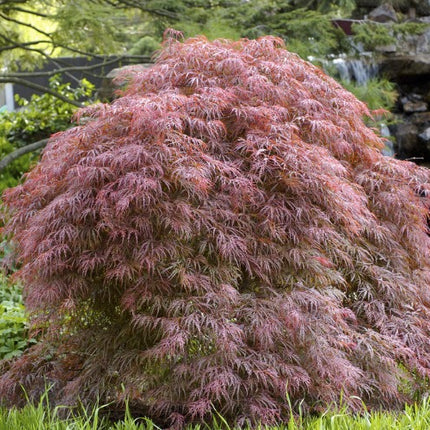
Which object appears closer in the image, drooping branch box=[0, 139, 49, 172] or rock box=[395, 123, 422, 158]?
drooping branch box=[0, 139, 49, 172]

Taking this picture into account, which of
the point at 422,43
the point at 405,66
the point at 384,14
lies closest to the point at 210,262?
the point at 405,66

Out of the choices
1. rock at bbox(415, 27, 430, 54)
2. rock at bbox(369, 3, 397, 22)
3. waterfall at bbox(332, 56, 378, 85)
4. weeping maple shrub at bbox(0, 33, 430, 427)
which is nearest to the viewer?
weeping maple shrub at bbox(0, 33, 430, 427)

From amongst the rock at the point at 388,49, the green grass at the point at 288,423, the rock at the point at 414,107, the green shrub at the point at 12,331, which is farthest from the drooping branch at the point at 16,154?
the rock at the point at 414,107

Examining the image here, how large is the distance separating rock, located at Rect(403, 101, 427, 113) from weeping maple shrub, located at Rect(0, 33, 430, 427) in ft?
21.6

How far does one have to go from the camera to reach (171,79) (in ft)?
12.4

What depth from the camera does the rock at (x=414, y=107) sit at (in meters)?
10.1

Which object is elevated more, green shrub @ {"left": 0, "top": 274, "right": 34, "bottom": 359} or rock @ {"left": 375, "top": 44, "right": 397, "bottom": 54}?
rock @ {"left": 375, "top": 44, "right": 397, "bottom": 54}

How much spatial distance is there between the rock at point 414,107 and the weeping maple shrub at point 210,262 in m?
6.59

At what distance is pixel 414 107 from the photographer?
10.1 metres

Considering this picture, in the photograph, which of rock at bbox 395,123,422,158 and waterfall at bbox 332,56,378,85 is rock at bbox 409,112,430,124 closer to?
rock at bbox 395,123,422,158

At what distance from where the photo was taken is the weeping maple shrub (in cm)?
309

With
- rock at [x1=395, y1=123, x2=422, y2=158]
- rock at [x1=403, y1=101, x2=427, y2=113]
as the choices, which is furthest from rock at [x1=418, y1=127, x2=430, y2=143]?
rock at [x1=403, y1=101, x2=427, y2=113]

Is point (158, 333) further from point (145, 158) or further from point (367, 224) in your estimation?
point (367, 224)

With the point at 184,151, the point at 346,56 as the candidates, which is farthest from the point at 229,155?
the point at 346,56
